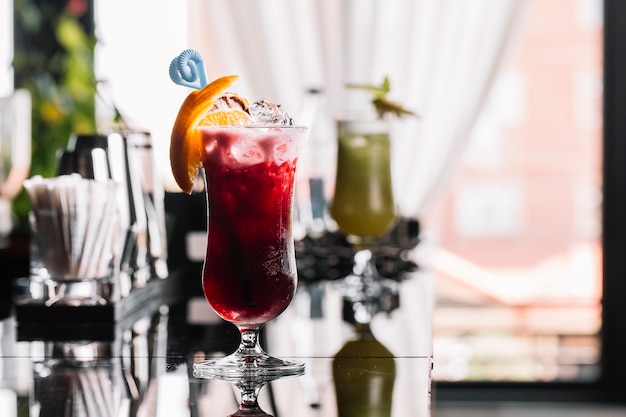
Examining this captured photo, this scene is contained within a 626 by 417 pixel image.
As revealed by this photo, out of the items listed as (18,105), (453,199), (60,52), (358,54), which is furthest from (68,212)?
(453,199)

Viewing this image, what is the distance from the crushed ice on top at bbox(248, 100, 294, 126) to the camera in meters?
1.17

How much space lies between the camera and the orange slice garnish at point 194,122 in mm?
1139

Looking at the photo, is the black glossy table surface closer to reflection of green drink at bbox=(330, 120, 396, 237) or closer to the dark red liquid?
the dark red liquid

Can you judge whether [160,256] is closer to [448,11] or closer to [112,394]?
[112,394]

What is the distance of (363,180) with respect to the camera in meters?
2.11

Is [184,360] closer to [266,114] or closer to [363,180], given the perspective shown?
[266,114]

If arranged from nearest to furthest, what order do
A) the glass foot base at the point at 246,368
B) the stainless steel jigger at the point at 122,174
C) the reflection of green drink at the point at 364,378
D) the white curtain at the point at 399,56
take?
1. the reflection of green drink at the point at 364,378
2. the glass foot base at the point at 246,368
3. the stainless steel jigger at the point at 122,174
4. the white curtain at the point at 399,56

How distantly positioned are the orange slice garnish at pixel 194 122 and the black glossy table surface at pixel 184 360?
0.23 meters

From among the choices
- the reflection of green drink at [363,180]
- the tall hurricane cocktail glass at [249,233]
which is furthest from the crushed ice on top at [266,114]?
the reflection of green drink at [363,180]

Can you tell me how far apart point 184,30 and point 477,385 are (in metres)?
1.75

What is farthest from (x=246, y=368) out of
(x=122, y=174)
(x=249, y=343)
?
(x=122, y=174)

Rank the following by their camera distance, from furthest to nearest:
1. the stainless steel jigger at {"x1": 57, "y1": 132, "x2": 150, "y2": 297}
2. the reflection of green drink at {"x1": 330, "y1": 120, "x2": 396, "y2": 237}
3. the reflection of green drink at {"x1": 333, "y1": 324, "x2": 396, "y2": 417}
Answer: the reflection of green drink at {"x1": 330, "y1": 120, "x2": 396, "y2": 237} < the stainless steel jigger at {"x1": 57, "y1": 132, "x2": 150, "y2": 297} < the reflection of green drink at {"x1": 333, "y1": 324, "x2": 396, "y2": 417}

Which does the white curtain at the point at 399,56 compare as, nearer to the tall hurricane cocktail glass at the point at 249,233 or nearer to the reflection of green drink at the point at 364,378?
the reflection of green drink at the point at 364,378

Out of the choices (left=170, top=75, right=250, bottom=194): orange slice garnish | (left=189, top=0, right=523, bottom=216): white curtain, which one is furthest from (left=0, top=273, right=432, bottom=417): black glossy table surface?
(left=189, top=0, right=523, bottom=216): white curtain
